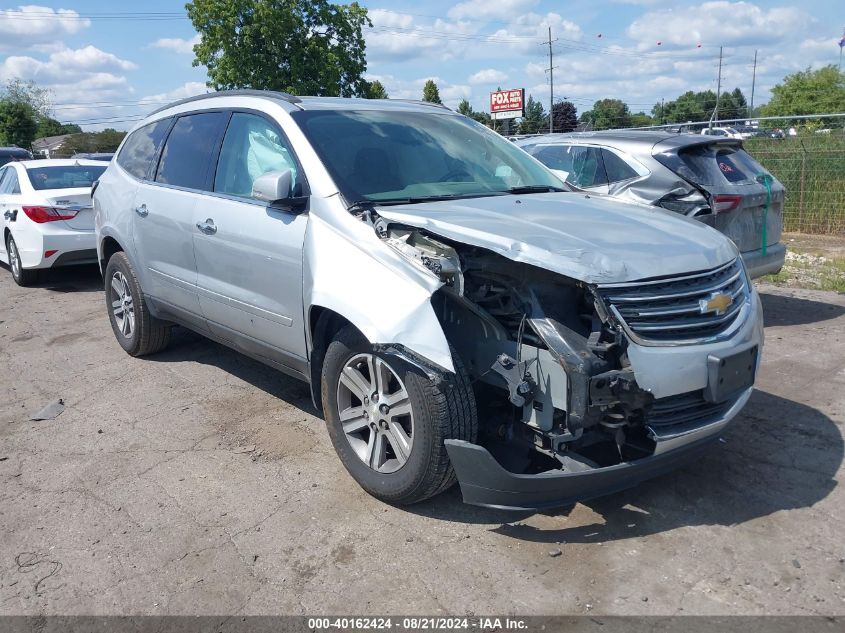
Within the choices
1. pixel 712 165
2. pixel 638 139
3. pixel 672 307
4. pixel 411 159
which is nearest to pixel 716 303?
pixel 672 307

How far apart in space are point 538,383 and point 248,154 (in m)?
2.48

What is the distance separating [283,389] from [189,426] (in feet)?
2.66

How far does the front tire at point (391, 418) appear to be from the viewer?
126 inches

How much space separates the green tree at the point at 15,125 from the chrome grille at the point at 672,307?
7240cm

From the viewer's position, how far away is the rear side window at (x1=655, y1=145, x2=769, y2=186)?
669cm

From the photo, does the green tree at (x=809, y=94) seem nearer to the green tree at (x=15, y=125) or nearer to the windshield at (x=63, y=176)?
the windshield at (x=63, y=176)

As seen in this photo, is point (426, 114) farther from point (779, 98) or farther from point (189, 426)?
point (779, 98)

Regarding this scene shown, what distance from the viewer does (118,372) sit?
19.6 ft

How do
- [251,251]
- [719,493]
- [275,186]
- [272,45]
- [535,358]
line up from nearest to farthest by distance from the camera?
[535,358]
[719,493]
[275,186]
[251,251]
[272,45]

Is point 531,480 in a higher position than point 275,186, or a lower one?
lower

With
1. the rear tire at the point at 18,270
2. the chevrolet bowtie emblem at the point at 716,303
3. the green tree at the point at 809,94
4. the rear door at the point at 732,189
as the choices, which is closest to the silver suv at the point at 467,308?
the chevrolet bowtie emblem at the point at 716,303

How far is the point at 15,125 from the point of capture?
6556 cm

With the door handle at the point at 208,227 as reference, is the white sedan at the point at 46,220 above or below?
below

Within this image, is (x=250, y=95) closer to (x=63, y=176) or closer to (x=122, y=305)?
(x=122, y=305)
